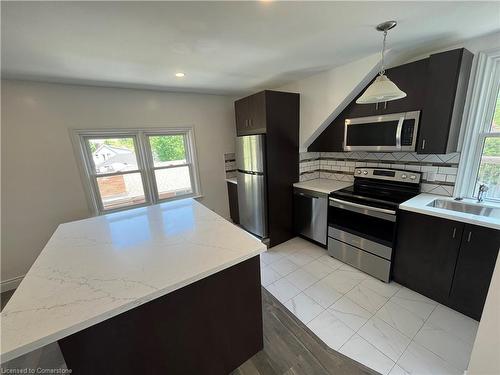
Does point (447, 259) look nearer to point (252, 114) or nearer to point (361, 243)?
point (361, 243)

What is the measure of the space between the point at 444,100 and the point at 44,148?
163 inches

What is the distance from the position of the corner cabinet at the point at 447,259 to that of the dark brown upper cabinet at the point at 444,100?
692 mm

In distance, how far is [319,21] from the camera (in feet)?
4.48

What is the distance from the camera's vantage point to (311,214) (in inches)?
109

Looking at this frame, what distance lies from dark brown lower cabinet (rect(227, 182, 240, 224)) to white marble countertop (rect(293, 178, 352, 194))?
1.09 metres

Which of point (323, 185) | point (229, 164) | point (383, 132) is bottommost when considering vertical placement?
point (323, 185)

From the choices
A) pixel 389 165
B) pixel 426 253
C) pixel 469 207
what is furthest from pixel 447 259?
pixel 389 165

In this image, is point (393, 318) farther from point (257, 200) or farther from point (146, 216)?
point (146, 216)

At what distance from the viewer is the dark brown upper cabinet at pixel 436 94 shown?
5.48 feet

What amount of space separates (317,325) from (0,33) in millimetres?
3084

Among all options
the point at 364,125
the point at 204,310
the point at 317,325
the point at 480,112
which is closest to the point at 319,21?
the point at 364,125

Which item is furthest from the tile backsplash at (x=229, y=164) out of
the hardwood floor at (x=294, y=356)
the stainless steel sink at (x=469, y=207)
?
the stainless steel sink at (x=469, y=207)

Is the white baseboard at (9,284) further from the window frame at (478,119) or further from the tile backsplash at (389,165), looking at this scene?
the window frame at (478,119)

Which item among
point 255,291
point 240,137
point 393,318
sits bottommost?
point 393,318
